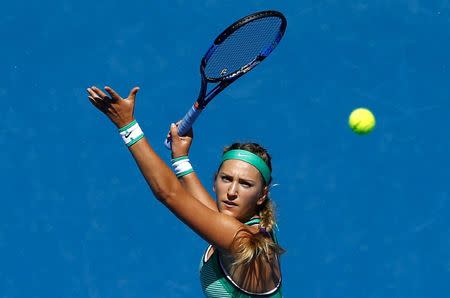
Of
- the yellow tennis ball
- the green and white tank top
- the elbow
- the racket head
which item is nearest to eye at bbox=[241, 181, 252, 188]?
the green and white tank top

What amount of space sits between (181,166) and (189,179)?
0.24 feet

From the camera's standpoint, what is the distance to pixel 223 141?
5758 mm

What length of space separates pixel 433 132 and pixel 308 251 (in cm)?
131

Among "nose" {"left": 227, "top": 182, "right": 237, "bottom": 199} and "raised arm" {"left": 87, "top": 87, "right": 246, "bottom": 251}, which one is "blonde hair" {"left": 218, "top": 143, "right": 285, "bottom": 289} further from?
"nose" {"left": 227, "top": 182, "right": 237, "bottom": 199}

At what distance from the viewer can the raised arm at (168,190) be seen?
8.41 ft

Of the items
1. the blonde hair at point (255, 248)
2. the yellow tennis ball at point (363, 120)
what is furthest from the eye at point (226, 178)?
the yellow tennis ball at point (363, 120)

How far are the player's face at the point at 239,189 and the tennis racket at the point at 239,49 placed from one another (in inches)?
20.3

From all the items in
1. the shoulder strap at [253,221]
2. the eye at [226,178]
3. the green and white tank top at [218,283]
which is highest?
the eye at [226,178]

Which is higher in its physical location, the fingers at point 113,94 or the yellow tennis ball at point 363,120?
the fingers at point 113,94

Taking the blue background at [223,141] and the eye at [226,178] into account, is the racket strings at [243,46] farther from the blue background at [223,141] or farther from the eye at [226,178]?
the blue background at [223,141]

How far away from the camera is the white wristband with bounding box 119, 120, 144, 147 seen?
2613 millimetres

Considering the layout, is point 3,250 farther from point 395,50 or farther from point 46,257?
point 395,50

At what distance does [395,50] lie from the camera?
19.7ft

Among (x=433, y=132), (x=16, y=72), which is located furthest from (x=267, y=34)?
(x=16, y=72)
